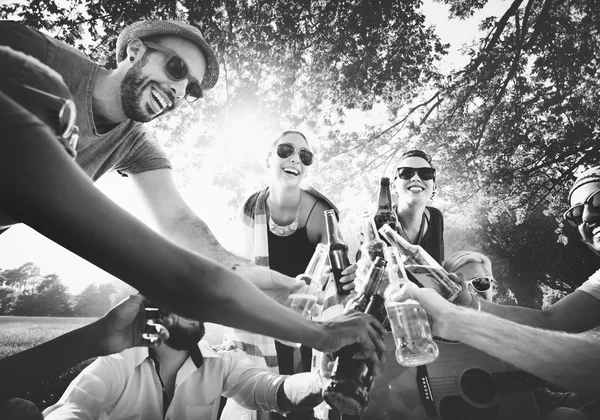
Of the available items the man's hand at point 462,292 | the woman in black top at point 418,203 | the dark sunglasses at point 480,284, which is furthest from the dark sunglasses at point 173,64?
the dark sunglasses at point 480,284

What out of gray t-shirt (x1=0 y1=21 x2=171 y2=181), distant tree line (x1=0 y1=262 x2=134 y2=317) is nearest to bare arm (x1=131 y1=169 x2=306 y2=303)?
gray t-shirt (x1=0 y1=21 x2=171 y2=181)

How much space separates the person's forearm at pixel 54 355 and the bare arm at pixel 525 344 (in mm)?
1533

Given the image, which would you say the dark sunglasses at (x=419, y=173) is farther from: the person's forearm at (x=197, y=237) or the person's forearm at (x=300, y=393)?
the person's forearm at (x=300, y=393)

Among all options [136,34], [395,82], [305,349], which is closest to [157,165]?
[136,34]

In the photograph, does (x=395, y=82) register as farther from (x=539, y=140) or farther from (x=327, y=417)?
(x=327, y=417)

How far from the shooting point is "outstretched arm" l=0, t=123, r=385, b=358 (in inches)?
28.8

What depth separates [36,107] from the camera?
0.87m

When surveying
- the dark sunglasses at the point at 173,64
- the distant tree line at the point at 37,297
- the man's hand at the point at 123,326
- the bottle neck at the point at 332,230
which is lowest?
the man's hand at the point at 123,326

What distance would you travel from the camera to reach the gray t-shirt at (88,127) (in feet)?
5.79

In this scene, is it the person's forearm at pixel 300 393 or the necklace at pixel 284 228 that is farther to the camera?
the necklace at pixel 284 228

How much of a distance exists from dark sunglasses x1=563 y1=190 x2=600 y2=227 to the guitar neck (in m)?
1.56

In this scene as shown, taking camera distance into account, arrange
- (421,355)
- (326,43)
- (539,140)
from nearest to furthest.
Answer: (421,355), (326,43), (539,140)

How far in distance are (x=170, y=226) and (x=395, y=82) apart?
25.5ft

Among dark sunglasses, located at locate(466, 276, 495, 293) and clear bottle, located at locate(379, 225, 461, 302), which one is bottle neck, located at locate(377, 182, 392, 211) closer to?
clear bottle, located at locate(379, 225, 461, 302)
